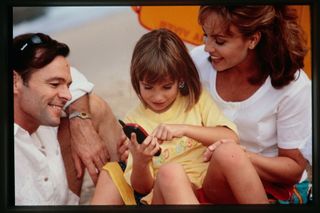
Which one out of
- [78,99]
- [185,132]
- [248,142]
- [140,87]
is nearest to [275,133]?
[248,142]

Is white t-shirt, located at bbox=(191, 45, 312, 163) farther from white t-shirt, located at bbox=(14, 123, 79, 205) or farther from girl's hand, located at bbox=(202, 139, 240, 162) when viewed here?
white t-shirt, located at bbox=(14, 123, 79, 205)

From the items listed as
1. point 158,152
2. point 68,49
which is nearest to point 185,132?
point 158,152

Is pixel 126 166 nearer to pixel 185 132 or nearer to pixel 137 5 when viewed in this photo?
pixel 185 132

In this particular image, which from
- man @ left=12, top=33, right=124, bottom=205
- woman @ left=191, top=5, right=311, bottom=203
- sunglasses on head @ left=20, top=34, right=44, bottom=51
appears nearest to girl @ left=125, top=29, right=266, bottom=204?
woman @ left=191, top=5, right=311, bottom=203

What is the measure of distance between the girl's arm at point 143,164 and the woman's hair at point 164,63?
40 cm

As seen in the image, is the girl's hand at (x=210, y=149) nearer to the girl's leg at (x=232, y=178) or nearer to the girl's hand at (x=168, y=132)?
the girl's leg at (x=232, y=178)

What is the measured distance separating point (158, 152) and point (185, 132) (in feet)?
0.86

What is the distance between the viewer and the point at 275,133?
6.47 meters

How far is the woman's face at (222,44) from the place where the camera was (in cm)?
638

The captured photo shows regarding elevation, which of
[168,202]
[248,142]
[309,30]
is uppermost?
[309,30]

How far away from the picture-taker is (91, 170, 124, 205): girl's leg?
6418 millimetres

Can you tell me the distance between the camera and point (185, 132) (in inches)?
249

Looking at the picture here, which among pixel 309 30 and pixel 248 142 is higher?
pixel 309 30

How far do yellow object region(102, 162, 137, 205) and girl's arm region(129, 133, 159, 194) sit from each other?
67 millimetres
